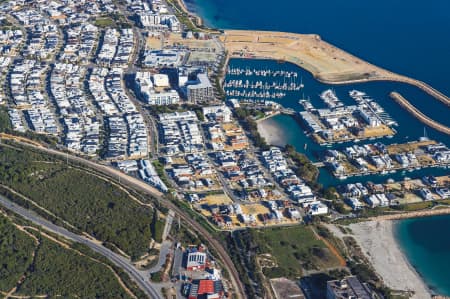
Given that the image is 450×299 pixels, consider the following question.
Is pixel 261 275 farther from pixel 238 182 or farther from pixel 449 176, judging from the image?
pixel 449 176

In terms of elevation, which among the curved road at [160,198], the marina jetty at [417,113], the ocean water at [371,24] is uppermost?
the ocean water at [371,24]

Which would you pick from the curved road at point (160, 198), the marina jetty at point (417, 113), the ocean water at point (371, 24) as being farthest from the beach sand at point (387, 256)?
the ocean water at point (371, 24)

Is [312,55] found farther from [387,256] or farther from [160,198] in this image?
[387,256]

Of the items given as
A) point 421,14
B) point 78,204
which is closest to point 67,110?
point 78,204

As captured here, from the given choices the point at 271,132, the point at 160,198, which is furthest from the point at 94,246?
the point at 271,132

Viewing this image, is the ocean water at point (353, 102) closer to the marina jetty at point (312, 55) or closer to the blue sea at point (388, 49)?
the blue sea at point (388, 49)
